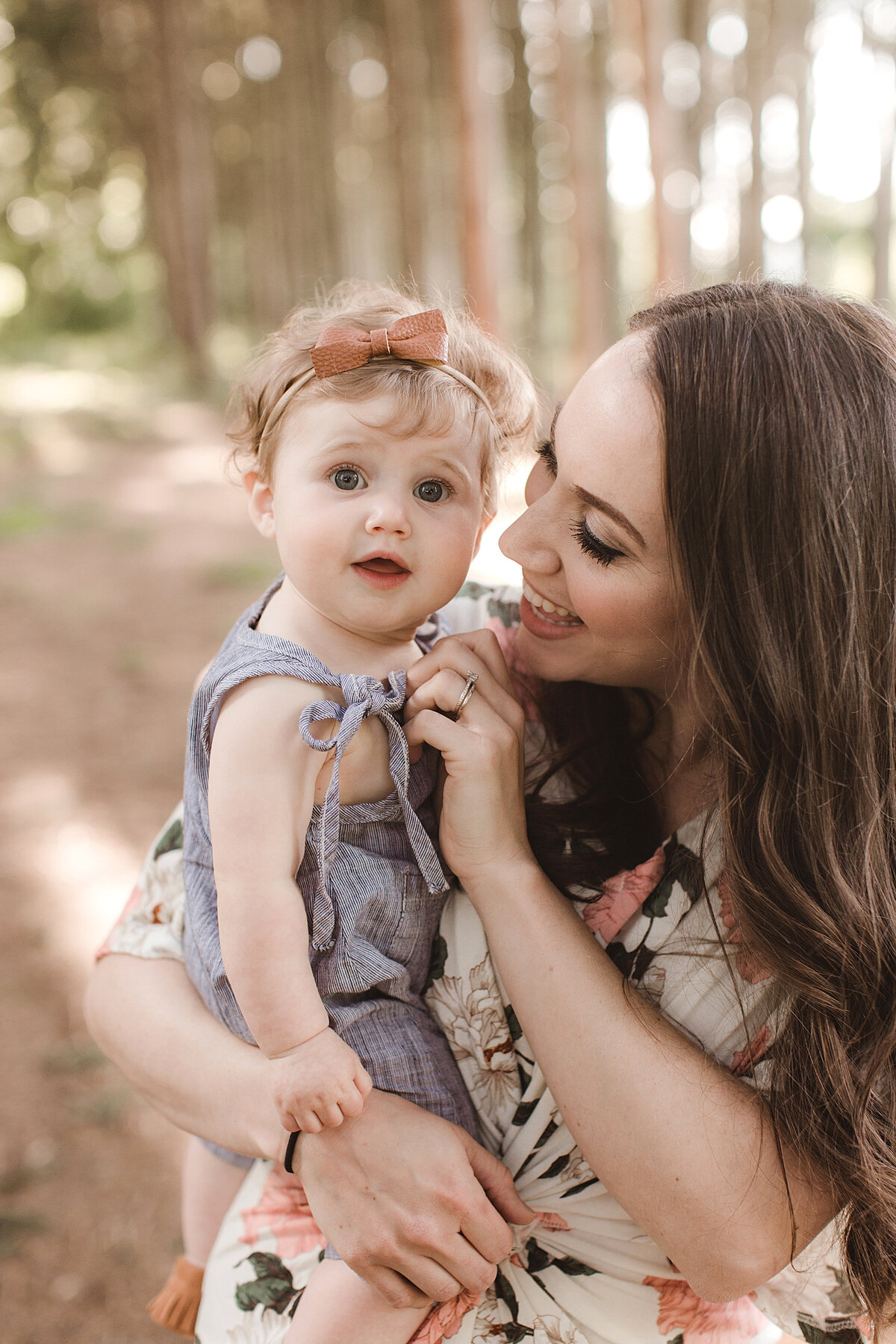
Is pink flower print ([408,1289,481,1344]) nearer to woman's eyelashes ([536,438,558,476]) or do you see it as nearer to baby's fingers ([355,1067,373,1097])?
baby's fingers ([355,1067,373,1097])

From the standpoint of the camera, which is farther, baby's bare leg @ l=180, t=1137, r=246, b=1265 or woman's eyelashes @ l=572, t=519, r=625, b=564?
baby's bare leg @ l=180, t=1137, r=246, b=1265

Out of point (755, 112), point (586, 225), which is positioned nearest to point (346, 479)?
point (586, 225)

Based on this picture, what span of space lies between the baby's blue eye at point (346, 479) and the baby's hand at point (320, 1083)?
0.74m

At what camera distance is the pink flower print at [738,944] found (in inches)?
51.8

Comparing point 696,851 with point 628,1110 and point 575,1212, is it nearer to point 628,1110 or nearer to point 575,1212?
point 628,1110

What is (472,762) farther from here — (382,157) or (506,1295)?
(382,157)

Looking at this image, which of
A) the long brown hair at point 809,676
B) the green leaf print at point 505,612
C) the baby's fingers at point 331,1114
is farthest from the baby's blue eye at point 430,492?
the baby's fingers at point 331,1114

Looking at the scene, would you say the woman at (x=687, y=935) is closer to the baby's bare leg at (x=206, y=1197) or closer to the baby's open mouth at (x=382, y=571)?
the baby's open mouth at (x=382, y=571)

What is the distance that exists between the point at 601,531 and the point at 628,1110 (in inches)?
30.7

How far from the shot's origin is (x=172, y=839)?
1.75 m

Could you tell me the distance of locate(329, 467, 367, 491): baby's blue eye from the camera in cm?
140

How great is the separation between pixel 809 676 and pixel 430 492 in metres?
0.58

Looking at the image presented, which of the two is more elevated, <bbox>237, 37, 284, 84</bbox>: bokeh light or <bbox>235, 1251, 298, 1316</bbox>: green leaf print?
<bbox>237, 37, 284, 84</bbox>: bokeh light

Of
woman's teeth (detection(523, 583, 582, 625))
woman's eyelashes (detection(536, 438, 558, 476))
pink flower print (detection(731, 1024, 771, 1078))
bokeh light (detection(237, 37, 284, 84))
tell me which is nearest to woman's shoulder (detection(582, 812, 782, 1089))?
pink flower print (detection(731, 1024, 771, 1078))
